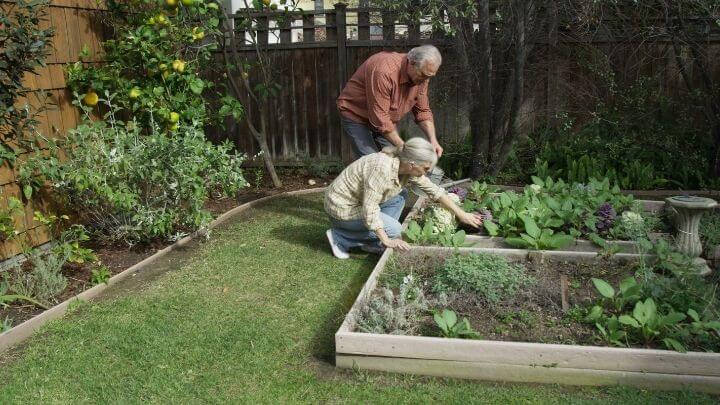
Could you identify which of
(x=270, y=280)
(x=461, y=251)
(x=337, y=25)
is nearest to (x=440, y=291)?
(x=461, y=251)

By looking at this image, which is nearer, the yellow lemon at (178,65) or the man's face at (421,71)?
the man's face at (421,71)

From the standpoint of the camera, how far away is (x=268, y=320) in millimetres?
4090

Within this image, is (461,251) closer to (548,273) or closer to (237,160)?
(548,273)

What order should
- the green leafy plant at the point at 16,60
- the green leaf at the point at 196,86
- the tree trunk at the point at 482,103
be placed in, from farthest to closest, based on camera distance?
1. the tree trunk at the point at 482,103
2. the green leaf at the point at 196,86
3. the green leafy plant at the point at 16,60

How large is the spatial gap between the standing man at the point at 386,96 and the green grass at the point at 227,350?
1.14 m

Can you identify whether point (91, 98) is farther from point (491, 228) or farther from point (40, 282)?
point (491, 228)

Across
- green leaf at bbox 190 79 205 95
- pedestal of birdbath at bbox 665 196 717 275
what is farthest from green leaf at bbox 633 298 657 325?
green leaf at bbox 190 79 205 95

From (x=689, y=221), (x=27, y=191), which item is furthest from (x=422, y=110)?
(x=27, y=191)

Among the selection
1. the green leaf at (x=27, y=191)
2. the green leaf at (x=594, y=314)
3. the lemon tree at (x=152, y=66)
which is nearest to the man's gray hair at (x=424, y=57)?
the lemon tree at (x=152, y=66)

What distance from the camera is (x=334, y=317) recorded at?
13.5 feet

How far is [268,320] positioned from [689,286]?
8.38ft

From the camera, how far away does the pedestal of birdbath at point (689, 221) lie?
14.8 feet

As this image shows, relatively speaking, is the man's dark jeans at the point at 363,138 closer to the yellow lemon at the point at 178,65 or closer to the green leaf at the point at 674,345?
the yellow lemon at the point at 178,65

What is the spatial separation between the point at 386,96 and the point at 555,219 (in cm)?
170
